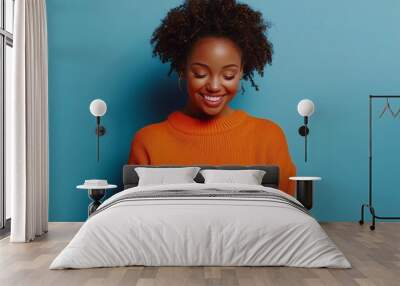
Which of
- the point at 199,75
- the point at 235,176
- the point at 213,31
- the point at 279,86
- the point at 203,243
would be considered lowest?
the point at 203,243

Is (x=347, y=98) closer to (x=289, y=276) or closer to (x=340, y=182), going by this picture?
(x=340, y=182)

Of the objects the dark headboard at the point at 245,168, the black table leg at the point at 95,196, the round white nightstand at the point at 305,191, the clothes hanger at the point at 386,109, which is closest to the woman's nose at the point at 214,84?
the dark headboard at the point at 245,168

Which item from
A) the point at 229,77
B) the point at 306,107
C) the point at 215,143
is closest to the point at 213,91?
the point at 229,77

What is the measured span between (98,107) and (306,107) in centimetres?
251

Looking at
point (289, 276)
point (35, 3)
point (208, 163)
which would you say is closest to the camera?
point (289, 276)

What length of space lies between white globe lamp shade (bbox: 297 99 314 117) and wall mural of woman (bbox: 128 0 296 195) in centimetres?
39

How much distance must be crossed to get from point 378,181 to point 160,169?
9.03 ft

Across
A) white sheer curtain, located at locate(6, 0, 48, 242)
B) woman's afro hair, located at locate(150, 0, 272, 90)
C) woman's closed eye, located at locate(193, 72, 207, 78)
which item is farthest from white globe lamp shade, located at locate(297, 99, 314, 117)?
white sheer curtain, located at locate(6, 0, 48, 242)

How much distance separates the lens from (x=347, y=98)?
7.24m

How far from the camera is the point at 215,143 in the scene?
718cm

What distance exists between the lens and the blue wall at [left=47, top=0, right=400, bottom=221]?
7.23 metres

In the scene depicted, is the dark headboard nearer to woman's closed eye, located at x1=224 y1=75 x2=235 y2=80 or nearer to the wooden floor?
woman's closed eye, located at x1=224 y1=75 x2=235 y2=80

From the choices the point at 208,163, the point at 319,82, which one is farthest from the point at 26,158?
the point at 319,82

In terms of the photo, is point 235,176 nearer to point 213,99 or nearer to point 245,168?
point 245,168
